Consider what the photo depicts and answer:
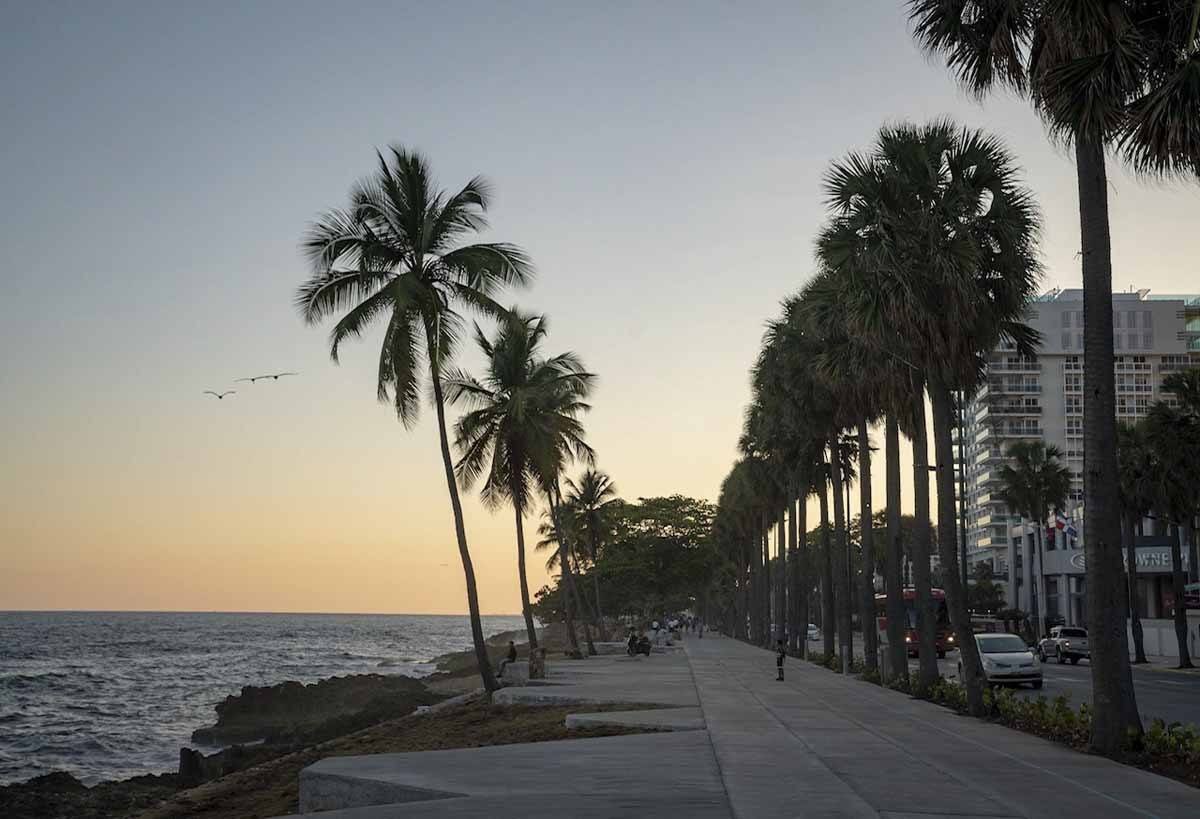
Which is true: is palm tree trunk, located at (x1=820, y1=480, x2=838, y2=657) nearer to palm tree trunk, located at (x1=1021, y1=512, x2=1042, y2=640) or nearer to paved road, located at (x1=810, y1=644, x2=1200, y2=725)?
paved road, located at (x1=810, y1=644, x2=1200, y2=725)

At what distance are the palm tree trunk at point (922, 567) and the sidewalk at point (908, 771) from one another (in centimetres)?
409

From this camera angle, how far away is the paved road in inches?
1095

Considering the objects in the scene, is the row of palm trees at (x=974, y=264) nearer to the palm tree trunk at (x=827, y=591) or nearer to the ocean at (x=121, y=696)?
the palm tree trunk at (x=827, y=591)

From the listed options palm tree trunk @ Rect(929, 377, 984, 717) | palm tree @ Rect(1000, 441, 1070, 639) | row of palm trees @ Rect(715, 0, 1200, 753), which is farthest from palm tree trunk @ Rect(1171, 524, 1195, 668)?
palm tree trunk @ Rect(929, 377, 984, 717)

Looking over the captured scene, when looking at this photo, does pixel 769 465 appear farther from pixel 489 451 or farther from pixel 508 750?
pixel 508 750

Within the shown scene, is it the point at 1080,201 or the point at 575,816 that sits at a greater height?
the point at 1080,201

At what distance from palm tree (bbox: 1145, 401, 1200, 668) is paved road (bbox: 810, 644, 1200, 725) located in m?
3.50

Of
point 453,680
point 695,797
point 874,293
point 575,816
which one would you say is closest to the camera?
point 575,816

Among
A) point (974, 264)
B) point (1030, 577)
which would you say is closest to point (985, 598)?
point (1030, 577)

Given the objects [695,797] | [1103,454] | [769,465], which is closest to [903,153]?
[1103,454]

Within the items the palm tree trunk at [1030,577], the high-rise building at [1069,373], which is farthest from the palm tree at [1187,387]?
the high-rise building at [1069,373]

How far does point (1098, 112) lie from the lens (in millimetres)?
14234

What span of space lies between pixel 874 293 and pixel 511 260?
958 cm

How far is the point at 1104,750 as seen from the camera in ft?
54.4
